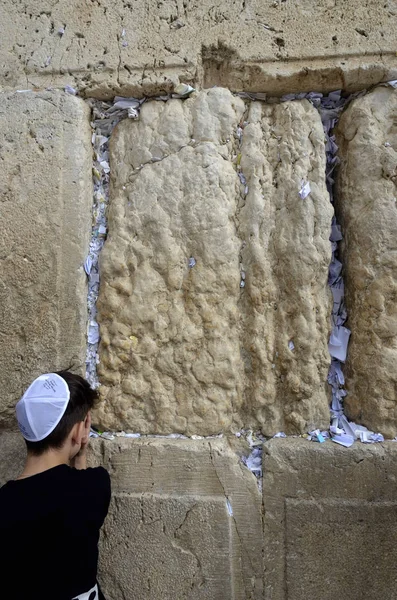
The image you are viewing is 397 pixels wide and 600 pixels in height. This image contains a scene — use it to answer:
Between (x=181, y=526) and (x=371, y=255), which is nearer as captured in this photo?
(x=181, y=526)


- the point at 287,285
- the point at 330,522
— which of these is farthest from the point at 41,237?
the point at 330,522

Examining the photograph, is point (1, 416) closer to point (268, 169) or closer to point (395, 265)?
point (268, 169)

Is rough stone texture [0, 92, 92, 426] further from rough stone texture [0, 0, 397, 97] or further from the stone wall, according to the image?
rough stone texture [0, 0, 397, 97]

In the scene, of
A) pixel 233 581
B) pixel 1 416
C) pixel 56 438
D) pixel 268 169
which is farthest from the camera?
pixel 268 169

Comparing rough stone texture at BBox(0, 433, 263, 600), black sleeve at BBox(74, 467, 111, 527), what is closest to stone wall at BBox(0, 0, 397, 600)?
rough stone texture at BBox(0, 433, 263, 600)

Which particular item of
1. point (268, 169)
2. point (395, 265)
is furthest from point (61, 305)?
point (395, 265)

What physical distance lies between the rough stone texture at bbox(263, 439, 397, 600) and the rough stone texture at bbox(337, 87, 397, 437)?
223mm

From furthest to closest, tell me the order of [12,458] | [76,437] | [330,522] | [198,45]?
1. [198,45]
2. [12,458]
3. [330,522]
4. [76,437]

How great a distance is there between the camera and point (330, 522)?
2.05 metres

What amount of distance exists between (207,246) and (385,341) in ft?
3.09

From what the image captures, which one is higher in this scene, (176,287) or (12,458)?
(176,287)

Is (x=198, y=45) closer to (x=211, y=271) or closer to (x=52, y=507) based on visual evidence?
(x=211, y=271)

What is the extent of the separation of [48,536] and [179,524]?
2.51 feet

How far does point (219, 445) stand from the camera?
2.16 meters
